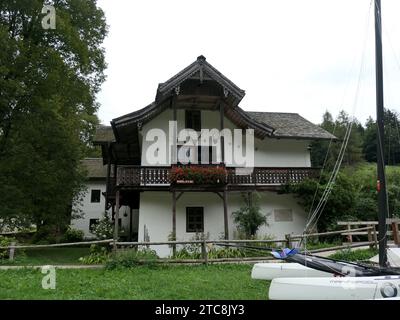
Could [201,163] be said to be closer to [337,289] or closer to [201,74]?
[201,74]

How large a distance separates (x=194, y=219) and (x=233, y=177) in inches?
118

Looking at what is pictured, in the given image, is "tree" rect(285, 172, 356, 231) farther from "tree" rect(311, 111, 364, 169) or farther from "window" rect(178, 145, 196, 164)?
"tree" rect(311, 111, 364, 169)

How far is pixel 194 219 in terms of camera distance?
20500 millimetres

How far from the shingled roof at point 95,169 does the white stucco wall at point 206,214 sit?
1851 cm

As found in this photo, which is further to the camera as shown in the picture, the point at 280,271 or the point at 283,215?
the point at 283,215

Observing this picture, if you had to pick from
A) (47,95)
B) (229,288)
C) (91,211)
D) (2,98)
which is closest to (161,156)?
(47,95)

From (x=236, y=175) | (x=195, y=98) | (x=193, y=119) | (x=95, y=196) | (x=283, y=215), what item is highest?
(x=195, y=98)

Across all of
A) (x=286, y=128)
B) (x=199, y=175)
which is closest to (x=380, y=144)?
(x=199, y=175)

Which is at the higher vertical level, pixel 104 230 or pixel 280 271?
pixel 104 230

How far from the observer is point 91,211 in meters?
38.5

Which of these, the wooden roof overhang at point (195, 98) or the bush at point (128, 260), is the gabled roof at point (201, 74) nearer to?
the wooden roof overhang at point (195, 98)

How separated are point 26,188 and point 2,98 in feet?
14.0

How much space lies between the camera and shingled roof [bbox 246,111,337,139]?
22688mm

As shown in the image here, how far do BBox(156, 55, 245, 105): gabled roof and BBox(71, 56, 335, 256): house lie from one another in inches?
1.9
